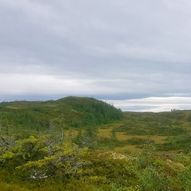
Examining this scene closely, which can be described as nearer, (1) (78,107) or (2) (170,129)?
(2) (170,129)

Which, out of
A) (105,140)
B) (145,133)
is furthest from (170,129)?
(105,140)

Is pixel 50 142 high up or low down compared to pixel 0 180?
up

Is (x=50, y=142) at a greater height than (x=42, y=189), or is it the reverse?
(x=50, y=142)

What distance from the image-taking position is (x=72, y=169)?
68.3ft

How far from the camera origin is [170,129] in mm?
128250

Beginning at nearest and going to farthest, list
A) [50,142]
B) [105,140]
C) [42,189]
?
[42,189]
[50,142]
[105,140]

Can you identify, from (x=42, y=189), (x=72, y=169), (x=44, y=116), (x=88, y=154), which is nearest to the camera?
(x=42, y=189)

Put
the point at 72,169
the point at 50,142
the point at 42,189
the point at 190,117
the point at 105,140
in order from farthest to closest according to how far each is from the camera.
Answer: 1. the point at 190,117
2. the point at 105,140
3. the point at 50,142
4. the point at 72,169
5. the point at 42,189

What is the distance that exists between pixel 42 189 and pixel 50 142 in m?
4.13

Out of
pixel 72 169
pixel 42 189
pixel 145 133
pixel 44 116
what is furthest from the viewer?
pixel 44 116

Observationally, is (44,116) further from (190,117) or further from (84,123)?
(190,117)

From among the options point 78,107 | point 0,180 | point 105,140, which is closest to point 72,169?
point 0,180

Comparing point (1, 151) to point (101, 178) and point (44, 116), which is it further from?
point (44, 116)

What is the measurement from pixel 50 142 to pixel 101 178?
3.47 metres
